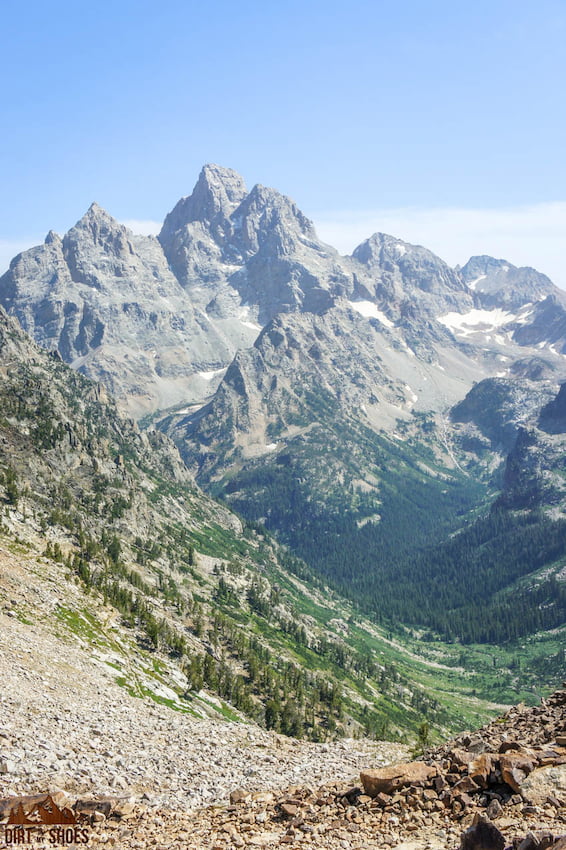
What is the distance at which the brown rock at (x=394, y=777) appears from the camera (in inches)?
1099

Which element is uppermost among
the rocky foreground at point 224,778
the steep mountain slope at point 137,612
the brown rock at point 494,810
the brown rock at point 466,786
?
the brown rock at point 494,810

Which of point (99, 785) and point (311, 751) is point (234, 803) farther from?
point (311, 751)

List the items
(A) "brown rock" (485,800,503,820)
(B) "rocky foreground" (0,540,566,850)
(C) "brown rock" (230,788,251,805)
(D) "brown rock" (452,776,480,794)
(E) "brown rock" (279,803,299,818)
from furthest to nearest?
(C) "brown rock" (230,788,251,805) < (E) "brown rock" (279,803,299,818) < (D) "brown rock" (452,776,480,794) < (B) "rocky foreground" (0,540,566,850) < (A) "brown rock" (485,800,503,820)

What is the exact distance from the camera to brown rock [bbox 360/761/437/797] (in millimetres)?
27922

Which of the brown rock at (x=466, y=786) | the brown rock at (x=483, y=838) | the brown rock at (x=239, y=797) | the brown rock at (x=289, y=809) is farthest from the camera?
the brown rock at (x=239, y=797)

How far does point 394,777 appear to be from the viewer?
28719mm

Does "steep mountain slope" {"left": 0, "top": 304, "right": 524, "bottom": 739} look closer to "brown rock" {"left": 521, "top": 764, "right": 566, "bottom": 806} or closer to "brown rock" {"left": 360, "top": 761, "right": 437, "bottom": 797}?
"brown rock" {"left": 360, "top": 761, "right": 437, "bottom": 797}

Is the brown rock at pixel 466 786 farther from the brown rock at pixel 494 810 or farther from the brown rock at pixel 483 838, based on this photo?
the brown rock at pixel 483 838

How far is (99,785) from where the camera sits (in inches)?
1558

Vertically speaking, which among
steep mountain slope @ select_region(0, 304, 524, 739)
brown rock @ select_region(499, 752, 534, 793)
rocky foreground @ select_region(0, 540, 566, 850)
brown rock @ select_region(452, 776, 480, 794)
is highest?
brown rock @ select_region(499, 752, 534, 793)

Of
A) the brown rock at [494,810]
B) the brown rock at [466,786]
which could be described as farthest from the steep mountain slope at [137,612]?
the brown rock at [494,810]

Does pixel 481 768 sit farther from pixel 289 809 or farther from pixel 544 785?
pixel 289 809

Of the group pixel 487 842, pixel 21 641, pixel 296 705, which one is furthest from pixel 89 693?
pixel 296 705

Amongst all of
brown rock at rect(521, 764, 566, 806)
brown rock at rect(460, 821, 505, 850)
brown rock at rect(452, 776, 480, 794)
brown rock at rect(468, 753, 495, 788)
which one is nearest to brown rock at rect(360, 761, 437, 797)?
brown rock at rect(452, 776, 480, 794)
